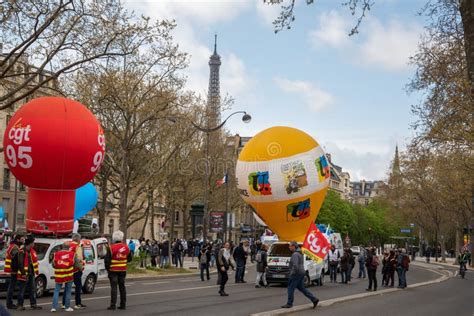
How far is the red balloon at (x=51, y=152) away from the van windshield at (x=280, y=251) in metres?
9.14

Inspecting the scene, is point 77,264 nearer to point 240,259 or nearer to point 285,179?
point 240,259

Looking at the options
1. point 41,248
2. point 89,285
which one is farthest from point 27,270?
point 89,285

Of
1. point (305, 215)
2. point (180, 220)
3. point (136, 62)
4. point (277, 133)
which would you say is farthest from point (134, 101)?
point (180, 220)

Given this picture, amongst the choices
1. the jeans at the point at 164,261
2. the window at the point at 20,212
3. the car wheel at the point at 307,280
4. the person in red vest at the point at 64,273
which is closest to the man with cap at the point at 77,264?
the person in red vest at the point at 64,273

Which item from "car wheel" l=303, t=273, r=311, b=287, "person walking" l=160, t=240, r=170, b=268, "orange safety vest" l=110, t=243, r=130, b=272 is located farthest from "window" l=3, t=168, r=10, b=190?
"orange safety vest" l=110, t=243, r=130, b=272

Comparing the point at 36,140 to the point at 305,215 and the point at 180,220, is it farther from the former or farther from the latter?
the point at 180,220

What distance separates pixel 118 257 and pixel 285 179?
15.0 meters

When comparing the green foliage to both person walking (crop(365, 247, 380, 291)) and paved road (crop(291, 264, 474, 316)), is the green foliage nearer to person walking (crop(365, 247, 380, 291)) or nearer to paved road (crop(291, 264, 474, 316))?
person walking (crop(365, 247, 380, 291))

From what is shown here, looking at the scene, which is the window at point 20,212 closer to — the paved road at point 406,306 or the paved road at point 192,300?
the paved road at point 192,300

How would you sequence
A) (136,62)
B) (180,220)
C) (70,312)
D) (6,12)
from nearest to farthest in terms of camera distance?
(70,312) < (6,12) < (136,62) < (180,220)

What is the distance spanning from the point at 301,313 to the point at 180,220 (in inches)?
3706

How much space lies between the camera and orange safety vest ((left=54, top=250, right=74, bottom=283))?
15742 millimetres

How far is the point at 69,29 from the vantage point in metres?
23.3

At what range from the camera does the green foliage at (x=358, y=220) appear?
114 m
